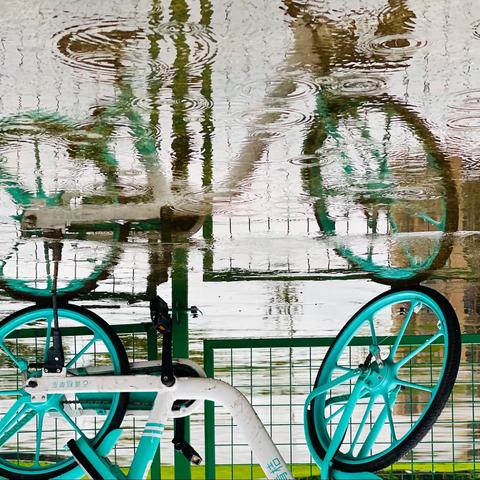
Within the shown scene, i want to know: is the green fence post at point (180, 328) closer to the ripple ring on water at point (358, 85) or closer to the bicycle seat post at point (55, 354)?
the bicycle seat post at point (55, 354)

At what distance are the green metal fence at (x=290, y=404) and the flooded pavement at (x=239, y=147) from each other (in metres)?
0.40

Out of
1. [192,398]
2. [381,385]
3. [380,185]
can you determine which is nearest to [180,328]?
[192,398]

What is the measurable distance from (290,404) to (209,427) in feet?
1.13

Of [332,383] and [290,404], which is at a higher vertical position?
[332,383]

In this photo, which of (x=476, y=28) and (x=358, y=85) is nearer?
(x=476, y=28)

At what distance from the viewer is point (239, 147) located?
1887 millimetres

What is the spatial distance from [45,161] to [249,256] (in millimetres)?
1076

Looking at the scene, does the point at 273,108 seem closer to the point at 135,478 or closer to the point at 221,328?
the point at 135,478

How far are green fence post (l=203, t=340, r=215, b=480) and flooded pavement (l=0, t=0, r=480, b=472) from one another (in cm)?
23

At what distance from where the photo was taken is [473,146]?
74.3 inches

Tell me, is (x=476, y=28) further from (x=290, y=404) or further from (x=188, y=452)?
(x=290, y=404)

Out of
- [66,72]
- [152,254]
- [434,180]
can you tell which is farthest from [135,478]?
[66,72]

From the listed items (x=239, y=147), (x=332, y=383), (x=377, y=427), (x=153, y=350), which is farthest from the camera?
(x=153, y=350)

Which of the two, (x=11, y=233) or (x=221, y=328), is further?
(x=221, y=328)
